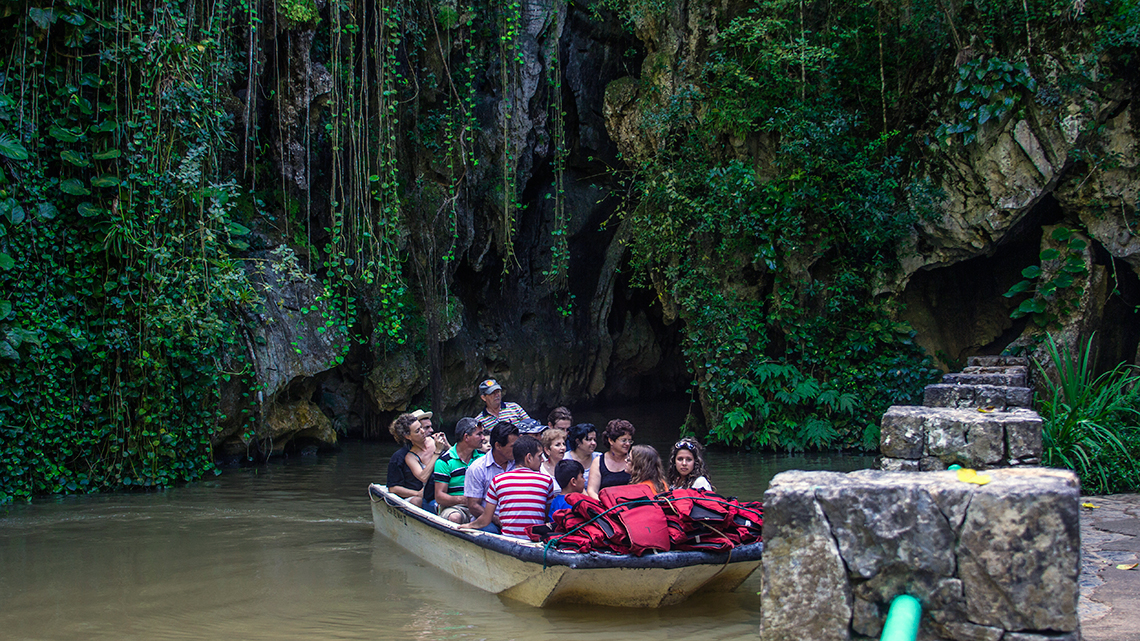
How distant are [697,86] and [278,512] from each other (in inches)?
310

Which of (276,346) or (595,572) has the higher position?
(276,346)

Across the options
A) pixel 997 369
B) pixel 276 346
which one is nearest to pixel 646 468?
pixel 997 369

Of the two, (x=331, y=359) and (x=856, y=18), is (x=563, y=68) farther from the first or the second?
(x=331, y=359)

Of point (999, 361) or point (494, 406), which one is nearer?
point (494, 406)

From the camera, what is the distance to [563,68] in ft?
43.6

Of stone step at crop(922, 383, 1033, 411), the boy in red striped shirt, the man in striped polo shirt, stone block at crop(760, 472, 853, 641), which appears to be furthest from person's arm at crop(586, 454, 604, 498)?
stone block at crop(760, 472, 853, 641)

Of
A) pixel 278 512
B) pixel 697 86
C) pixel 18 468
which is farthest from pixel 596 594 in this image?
pixel 697 86

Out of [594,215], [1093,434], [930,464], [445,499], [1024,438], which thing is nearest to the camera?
[1024,438]

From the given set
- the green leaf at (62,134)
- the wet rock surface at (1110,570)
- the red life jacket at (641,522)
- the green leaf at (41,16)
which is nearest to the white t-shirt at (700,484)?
the red life jacket at (641,522)

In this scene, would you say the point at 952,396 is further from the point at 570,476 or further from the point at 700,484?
the point at 570,476

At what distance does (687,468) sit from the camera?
18.1 feet

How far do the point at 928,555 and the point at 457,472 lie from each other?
16.3 feet

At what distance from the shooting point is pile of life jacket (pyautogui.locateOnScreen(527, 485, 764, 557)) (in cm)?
464

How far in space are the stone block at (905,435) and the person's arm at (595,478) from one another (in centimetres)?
193
